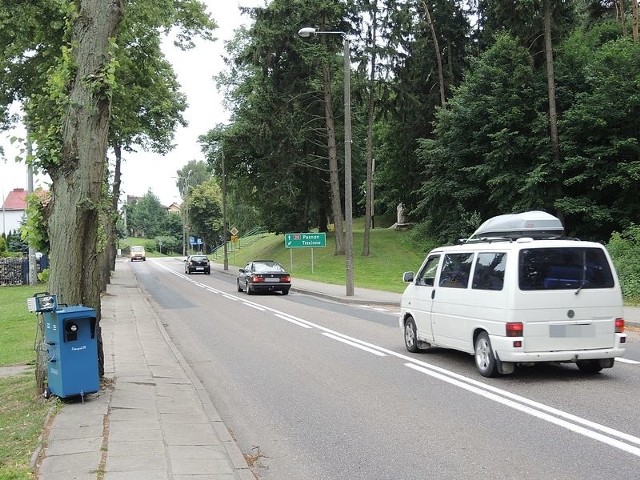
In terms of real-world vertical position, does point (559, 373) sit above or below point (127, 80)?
below

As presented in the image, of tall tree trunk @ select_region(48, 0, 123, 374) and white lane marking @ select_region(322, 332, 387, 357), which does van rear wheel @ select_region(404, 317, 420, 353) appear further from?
tall tree trunk @ select_region(48, 0, 123, 374)

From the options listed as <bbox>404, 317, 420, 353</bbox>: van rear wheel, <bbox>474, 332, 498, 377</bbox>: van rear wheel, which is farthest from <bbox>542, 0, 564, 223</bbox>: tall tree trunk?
<bbox>474, 332, 498, 377</bbox>: van rear wheel

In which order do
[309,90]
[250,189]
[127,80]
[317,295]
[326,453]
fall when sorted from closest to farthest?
[326,453], [127,80], [317,295], [309,90], [250,189]

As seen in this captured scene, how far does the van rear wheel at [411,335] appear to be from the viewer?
10867 mm

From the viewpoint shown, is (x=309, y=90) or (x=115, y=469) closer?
(x=115, y=469)

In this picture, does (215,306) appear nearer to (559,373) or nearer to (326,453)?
(559,373)

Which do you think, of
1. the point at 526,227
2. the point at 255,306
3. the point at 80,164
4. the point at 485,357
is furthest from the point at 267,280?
the point at 80,164

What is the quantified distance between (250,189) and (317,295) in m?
26.0

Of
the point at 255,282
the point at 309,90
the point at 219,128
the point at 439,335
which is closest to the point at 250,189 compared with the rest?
the point at 219,128

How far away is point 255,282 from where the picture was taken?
89.2 ft

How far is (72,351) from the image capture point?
6.73 m

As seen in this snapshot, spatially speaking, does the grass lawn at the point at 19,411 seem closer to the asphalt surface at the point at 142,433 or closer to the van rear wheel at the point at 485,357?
the asphalt surface at the point at 142,433

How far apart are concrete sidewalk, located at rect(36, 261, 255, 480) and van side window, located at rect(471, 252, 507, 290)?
4009 mm

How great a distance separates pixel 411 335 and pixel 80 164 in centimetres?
631
